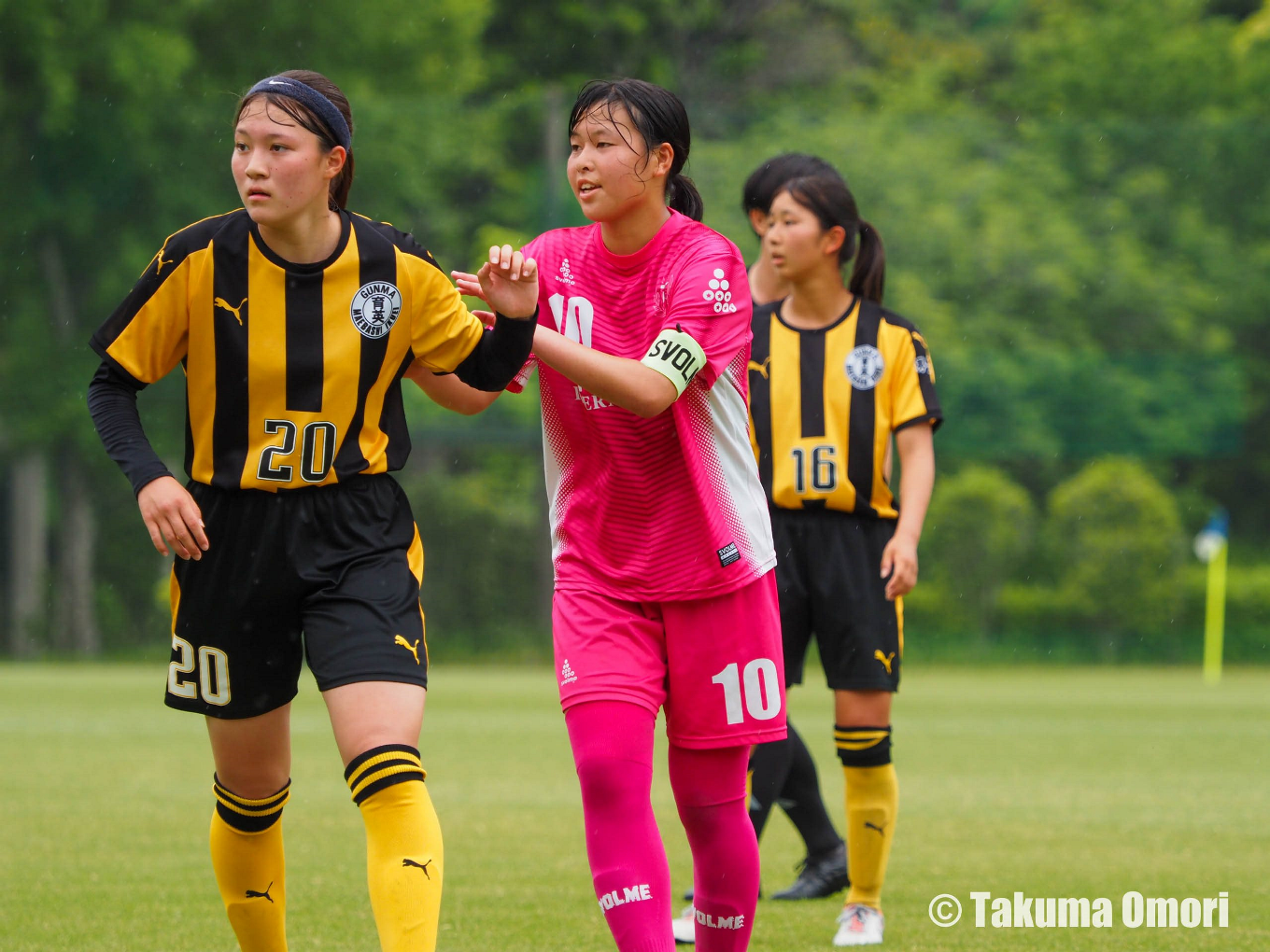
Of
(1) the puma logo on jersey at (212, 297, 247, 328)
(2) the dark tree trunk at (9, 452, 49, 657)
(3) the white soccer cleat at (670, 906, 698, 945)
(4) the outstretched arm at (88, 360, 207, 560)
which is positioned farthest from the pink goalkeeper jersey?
(2) the dark tree trunk at (9, 452, 49, 657)

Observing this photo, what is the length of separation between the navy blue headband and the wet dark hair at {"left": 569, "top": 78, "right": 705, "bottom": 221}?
495mm

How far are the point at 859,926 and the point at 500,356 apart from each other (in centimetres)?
220

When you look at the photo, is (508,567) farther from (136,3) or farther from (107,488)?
(136,3)

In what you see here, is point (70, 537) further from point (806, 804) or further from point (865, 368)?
point (865, 368)

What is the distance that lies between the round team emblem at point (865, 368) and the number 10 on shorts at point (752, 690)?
1.70 metres

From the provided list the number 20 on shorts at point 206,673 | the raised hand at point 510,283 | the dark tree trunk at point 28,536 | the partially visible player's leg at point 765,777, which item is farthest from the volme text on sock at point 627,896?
the dark tree trunk at point 28,536

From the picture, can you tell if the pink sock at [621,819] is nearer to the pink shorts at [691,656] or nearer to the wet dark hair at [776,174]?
the pink shorts at [691,656]

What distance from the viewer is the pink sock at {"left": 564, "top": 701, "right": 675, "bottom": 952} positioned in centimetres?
367

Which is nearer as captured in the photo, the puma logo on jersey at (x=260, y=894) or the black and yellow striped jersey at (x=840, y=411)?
the puma logo on jersey at (x=260, y=894)

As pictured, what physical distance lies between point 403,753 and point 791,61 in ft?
106

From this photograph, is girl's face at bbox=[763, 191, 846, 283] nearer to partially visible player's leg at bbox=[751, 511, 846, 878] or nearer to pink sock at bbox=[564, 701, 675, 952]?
partially visible player's leg at bbox=[751, 511, 846, 878]

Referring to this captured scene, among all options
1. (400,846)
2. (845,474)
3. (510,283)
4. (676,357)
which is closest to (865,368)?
(845,474)

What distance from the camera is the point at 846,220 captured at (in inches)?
217

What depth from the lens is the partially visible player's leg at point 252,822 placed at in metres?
3.96
